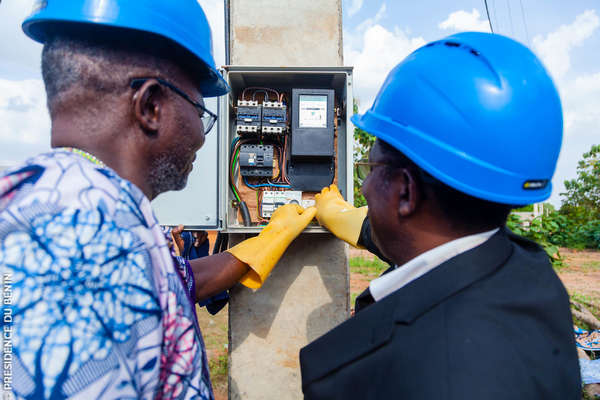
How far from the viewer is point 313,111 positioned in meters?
2.30

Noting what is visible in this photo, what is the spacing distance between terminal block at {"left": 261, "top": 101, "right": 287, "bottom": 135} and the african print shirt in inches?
63.0

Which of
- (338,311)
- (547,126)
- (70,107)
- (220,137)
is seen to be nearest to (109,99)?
(70,107)

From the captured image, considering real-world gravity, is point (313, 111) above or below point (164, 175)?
→ above

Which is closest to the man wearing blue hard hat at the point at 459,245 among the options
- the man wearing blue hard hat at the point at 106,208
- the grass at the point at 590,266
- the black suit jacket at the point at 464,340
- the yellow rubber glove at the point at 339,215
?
the black suit jacket at the point at 464,340

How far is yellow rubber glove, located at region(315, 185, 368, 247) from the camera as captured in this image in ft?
6.47

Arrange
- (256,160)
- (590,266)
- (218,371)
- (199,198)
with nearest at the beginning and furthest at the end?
(199,198), (256,160), (218,371), (590,266)

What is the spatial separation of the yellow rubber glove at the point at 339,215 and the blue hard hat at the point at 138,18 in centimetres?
114

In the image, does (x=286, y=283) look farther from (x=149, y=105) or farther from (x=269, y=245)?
(x=149, y=105)

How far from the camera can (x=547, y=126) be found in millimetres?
868

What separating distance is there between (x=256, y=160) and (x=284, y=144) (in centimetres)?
23

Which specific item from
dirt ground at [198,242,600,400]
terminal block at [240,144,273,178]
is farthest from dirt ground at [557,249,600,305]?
terminal block at [240,144,273,178]

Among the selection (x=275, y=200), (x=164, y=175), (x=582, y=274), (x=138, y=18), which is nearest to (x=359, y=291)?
(x=275, y=200)

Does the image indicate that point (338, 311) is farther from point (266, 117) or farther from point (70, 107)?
point (70, 107)

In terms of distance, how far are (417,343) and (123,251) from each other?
61 cm
